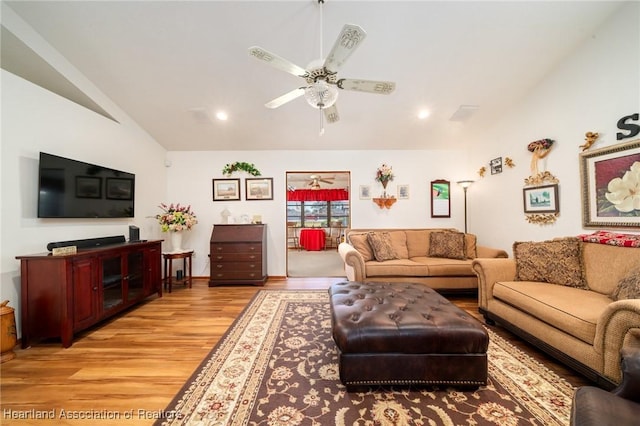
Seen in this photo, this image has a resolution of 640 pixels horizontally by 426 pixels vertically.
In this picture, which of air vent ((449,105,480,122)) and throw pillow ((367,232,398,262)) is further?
throw pillow ((367,232,398,262))

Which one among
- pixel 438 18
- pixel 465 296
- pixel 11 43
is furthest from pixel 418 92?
pixel 11 43

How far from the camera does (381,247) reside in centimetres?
359

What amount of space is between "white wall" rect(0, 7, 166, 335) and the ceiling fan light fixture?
279 cm

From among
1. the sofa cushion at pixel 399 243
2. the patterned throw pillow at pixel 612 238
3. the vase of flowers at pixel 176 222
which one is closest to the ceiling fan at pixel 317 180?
the sofa cushion at pixel 399 243

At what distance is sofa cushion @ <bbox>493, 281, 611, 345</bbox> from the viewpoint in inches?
62.8

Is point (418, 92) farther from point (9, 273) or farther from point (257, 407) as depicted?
point (9, 273)

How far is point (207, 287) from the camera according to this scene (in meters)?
3.92

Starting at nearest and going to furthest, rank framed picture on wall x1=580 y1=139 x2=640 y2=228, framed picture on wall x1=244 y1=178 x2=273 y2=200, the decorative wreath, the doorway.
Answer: framed picture on wall x1=580 y1=139 x2=640 y2=228, the decorative wreath, framed picture on wall x1=244 y1=178 x2=273 y2=200, the doorway

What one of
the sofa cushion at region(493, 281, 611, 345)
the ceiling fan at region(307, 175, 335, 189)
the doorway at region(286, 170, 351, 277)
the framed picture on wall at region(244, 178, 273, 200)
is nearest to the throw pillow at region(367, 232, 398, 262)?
the sofa cushion at region(493, 281, 611, 345)

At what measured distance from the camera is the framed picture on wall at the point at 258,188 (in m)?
4.50

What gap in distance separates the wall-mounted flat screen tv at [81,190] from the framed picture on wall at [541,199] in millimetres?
5530

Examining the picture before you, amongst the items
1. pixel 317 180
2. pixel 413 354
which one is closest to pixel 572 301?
pixel 413 354

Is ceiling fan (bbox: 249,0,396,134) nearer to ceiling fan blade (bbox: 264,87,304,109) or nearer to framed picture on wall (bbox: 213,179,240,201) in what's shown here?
ceiling fan blade (bbox: 264,87,304,109)

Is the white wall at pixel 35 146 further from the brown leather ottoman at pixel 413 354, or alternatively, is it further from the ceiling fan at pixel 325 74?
the brown leather ottoman at pixel 413 354
